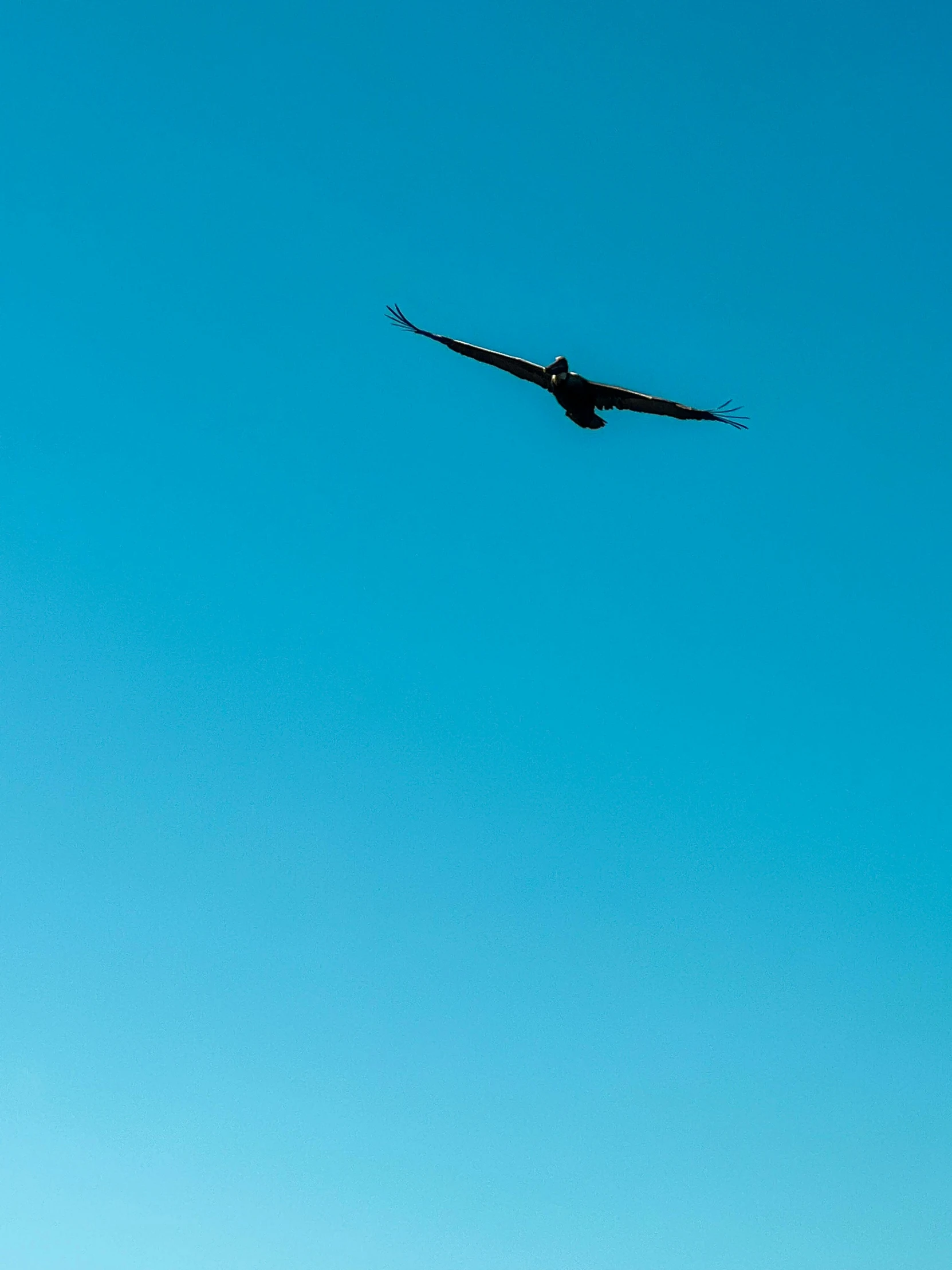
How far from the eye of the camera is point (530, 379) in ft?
188

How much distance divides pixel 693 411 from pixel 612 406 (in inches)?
140

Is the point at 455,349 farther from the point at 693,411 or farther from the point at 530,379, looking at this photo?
the point at 693,411

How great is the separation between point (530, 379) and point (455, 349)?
3.60 m

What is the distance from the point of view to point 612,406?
184ft

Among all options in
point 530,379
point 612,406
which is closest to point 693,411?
point 612,406

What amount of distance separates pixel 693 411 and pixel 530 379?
23.1 feet

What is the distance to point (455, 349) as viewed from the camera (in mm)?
58000

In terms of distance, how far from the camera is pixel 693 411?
56.8 meters

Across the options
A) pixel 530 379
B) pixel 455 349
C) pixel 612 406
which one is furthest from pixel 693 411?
pixel 455 349

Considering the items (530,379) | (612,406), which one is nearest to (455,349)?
(530,379)

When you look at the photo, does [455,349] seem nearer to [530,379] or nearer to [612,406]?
[530,379]

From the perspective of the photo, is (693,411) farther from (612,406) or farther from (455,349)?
(455,349)

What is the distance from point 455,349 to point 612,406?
7384mm
